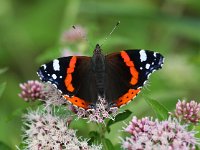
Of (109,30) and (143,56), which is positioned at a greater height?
(109,30)

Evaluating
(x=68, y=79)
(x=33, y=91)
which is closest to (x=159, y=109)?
(x=68, y=79)

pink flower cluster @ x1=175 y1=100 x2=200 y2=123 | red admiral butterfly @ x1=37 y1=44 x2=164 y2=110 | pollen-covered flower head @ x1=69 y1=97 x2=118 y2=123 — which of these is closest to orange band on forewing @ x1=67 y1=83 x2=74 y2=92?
red admiral butterfly @ x1=37 y1=44 x2=164 y2=110

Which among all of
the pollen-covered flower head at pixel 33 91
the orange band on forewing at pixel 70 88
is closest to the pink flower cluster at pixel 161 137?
the orange band on forewing at pixel 70 88

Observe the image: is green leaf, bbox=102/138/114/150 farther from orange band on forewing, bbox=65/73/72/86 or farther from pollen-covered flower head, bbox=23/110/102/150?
orange band on forewing, bbox=65/73/72/86

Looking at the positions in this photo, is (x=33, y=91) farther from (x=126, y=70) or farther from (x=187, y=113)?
(x=187, y=113)

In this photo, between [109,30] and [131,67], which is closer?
[131,67]

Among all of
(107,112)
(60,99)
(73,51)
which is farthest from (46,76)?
(73,51)

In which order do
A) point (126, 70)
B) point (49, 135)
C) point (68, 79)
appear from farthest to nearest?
point (126, 70)
point (68, 79)
point (49, 135)
